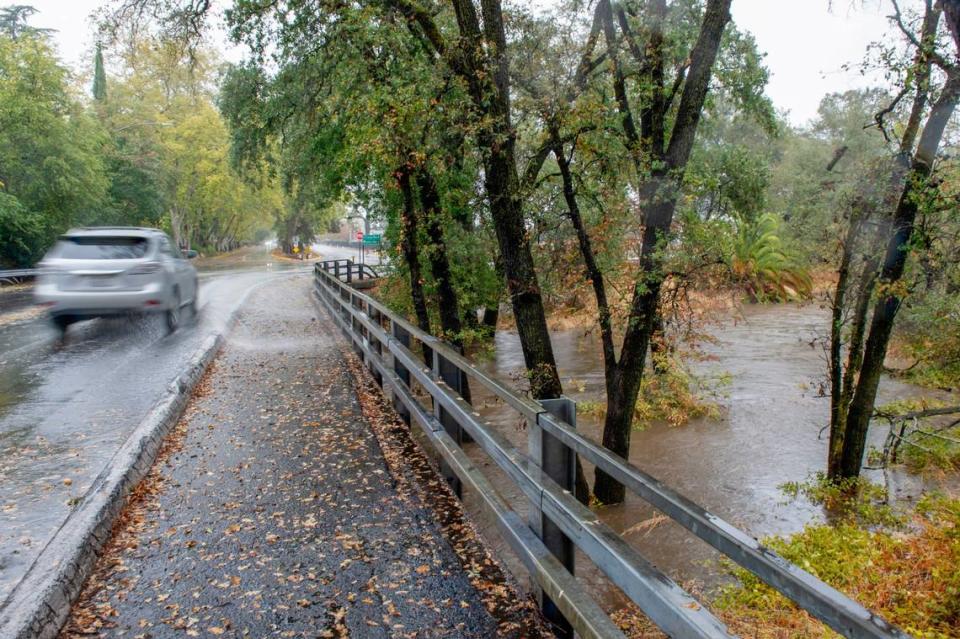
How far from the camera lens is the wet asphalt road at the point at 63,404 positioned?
482cm

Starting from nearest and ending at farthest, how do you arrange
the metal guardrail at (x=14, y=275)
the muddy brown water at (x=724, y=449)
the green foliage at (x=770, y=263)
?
the muddy brown water at (x=724, y=449), the metal guardrail at (x=14, y=275), the green foliage at (x=770, y=263)

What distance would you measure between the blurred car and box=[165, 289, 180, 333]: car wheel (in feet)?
1.44

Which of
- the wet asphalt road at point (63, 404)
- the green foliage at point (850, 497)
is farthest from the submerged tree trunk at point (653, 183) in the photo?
the wet asphalt road at point (63, 404)

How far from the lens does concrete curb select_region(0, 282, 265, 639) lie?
3350 millimetres

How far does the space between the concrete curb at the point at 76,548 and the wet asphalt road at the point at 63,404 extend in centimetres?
20

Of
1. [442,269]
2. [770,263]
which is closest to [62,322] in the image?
[442,269]

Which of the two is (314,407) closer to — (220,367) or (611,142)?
(220,367)

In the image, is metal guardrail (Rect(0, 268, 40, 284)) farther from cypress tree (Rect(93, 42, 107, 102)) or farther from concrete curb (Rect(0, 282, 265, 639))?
cypress tree (Rect(93, 42, 107, 102))

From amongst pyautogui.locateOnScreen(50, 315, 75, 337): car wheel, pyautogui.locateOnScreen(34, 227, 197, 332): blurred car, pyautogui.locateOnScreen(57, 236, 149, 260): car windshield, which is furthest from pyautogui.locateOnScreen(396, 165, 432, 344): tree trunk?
pyautogui.locateOnScreen(50, 315, 75, 337): car wheel

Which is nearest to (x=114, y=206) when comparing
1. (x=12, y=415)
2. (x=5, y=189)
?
(x=5, y=189)

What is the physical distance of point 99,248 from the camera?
12.1m

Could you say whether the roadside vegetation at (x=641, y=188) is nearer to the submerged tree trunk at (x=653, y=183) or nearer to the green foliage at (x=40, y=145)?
the submerged tree trunk at (x=653, y=183)

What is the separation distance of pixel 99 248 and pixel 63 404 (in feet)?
16.7

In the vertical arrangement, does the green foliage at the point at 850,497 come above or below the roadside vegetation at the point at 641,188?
below
